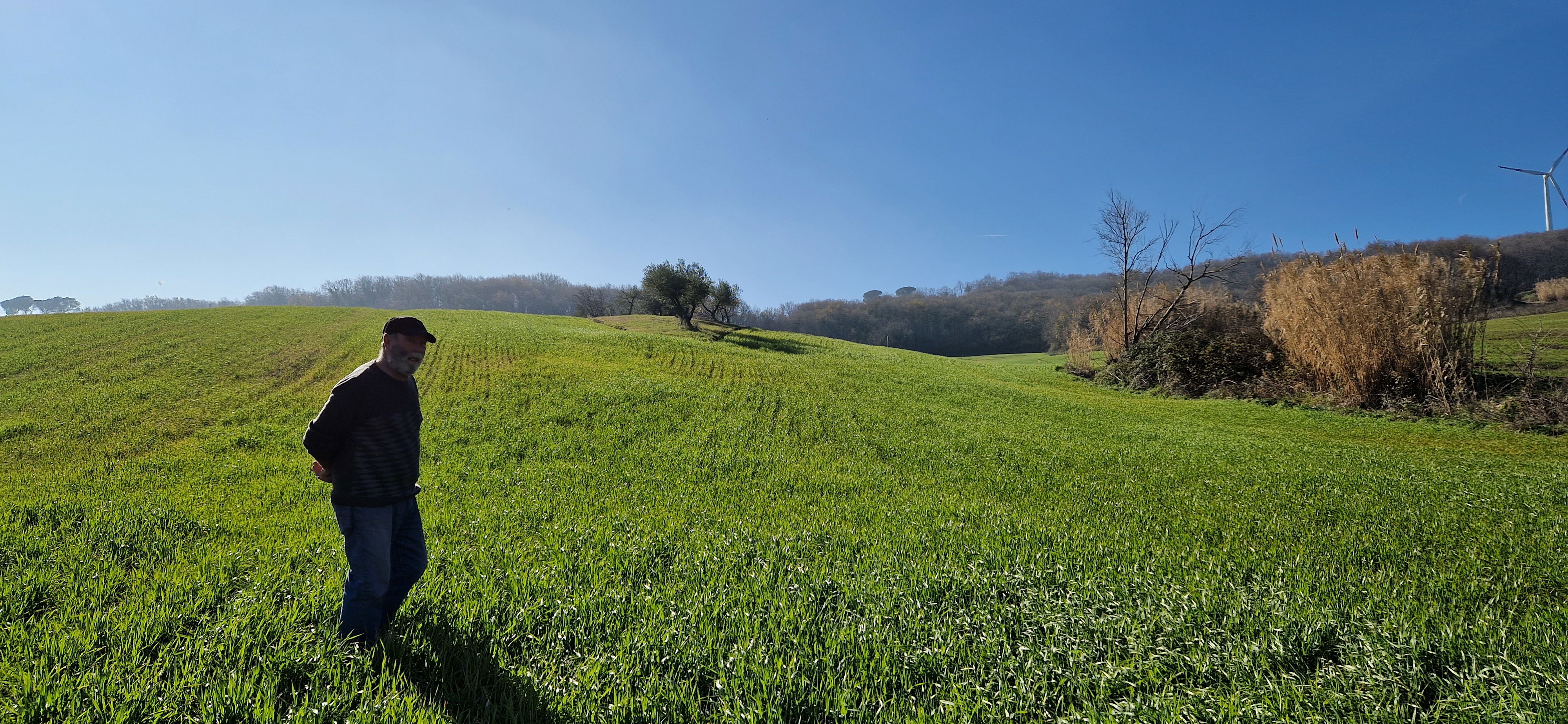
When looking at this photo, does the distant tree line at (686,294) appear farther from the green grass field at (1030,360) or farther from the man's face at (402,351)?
the man's face at (402,351)

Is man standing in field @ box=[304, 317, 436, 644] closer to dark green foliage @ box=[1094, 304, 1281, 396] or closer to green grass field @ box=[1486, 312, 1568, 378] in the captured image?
green grass field @ box=[1486, 312, 1568, 378]

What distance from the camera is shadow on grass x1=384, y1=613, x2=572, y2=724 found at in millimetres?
2812

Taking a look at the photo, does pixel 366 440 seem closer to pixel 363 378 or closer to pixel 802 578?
pixel 363 378

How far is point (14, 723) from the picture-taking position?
241 cm

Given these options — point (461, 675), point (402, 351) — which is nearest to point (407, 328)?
point (402, 351)

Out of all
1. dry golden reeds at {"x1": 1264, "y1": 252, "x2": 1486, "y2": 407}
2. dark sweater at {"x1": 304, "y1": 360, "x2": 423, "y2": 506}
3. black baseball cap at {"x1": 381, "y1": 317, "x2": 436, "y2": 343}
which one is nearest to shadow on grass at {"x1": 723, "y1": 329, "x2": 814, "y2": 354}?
dry golden reeds at {"x1": 1264, "y1": 252, "x2": 1486, "y2": 407}

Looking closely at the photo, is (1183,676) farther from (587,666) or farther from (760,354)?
(760,354)

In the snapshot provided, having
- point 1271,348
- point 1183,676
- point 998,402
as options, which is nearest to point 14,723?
point 1183,676

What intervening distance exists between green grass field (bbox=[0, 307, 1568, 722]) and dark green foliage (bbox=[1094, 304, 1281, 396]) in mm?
10188

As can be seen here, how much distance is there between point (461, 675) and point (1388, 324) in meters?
21.5

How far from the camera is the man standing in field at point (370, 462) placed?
3287 millimetres

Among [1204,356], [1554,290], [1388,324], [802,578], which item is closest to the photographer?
[802,578]

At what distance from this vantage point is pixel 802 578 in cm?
458

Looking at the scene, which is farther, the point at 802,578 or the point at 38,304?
the point at 38,304
